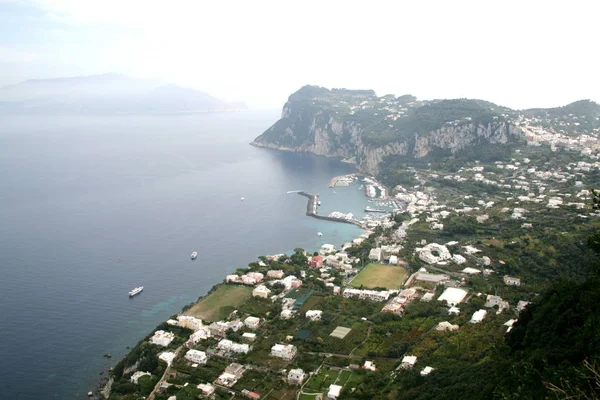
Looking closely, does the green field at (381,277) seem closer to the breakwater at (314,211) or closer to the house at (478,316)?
the house at (478,316)

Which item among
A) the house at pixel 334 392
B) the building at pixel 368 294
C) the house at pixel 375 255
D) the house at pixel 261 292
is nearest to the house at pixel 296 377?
the house at pixel 334 392

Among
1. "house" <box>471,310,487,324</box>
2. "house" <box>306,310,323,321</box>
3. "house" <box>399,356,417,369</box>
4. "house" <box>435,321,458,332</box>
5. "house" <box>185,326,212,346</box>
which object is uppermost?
"house" <box>471,310,487,324</box>

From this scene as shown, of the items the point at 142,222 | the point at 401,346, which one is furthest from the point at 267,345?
the point at 142,222

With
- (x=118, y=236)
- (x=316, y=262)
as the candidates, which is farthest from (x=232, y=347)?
(x=118, y=236)

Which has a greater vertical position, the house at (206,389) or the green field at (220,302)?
the house at (206,389)

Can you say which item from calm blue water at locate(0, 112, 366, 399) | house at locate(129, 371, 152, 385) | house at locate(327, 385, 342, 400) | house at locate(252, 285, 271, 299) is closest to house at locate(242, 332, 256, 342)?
house at locate(129, 371, 152, 385)

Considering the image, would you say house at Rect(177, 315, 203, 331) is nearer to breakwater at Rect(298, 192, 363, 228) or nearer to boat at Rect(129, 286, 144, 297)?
boat at Rect(129, 286, 144, 297)
